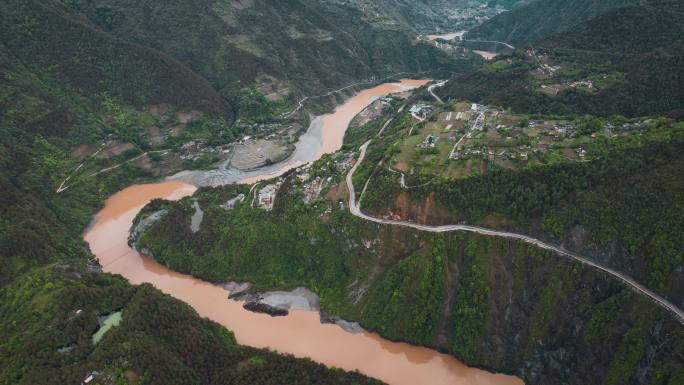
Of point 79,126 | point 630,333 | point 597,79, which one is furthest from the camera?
point 79,126

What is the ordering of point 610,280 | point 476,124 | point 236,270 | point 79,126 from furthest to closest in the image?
point 79,126 → point 476,124 → point 236,270 → point 610,280

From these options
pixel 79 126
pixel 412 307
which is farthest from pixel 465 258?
pixel 79 126

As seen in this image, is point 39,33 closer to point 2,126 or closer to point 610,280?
point 2,126

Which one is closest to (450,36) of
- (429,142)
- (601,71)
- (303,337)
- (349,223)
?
(601,71)

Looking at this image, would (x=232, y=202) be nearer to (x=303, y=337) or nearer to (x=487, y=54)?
(x=303, y=337)

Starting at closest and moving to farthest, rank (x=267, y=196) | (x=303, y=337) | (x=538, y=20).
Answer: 1. (x=303, y=337)
2. (x=267, y=196)
3. (x=538, y=20)

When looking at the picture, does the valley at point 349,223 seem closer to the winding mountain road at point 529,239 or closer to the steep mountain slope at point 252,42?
the winding mountain road at point 529,239

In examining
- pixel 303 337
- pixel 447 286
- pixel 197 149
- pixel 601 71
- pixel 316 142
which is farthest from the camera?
pixel 316 142

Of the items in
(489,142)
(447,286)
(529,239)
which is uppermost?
(489,142)
